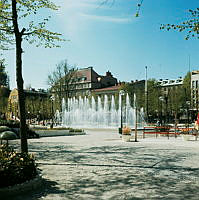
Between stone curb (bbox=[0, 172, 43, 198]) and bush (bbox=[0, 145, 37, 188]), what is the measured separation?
0.51 ft

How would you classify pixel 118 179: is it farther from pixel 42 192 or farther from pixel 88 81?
pixel 88 81

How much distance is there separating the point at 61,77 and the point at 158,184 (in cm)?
5624

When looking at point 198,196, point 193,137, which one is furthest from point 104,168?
point 193,137

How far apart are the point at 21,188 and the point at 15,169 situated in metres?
0.49

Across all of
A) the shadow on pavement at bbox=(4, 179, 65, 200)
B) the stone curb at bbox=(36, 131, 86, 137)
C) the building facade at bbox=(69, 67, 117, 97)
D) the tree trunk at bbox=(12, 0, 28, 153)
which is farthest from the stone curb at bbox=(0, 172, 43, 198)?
the building facade at bbox=(69, 67, 117, 97)

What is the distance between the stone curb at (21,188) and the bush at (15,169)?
0.16m

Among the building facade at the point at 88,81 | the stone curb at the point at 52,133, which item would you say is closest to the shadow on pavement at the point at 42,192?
the stone curb at the point at 52,133

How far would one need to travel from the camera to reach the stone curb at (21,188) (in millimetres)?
5672

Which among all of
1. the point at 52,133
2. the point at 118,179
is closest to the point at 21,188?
the point at 118,179

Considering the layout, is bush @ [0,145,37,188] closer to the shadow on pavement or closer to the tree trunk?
the shadow on pavement

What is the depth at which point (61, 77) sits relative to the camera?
6138 centimetres

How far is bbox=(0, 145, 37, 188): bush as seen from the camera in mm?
5887

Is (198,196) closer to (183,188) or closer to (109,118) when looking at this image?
(183,188)

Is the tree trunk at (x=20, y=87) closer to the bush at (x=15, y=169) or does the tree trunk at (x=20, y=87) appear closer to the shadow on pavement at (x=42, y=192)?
the bush at (x=15, y=169)
